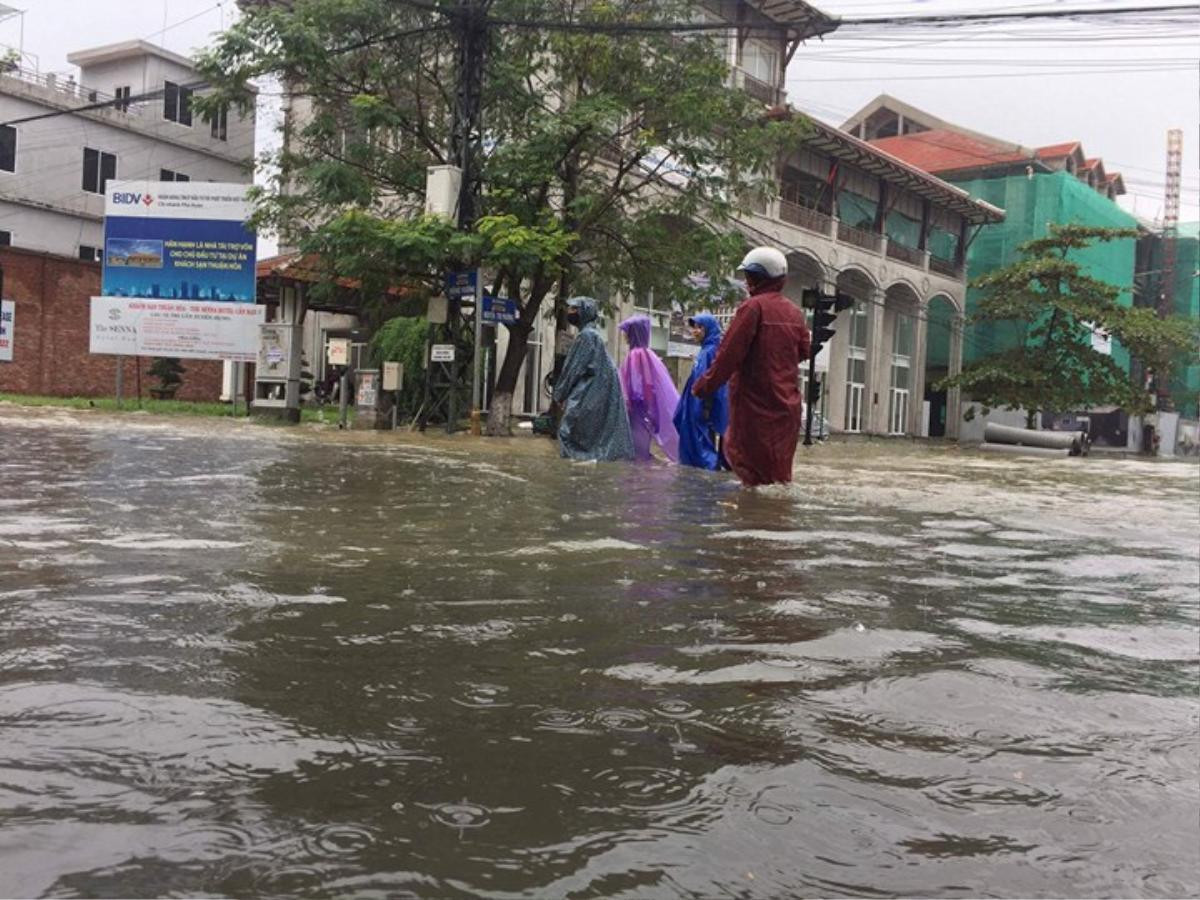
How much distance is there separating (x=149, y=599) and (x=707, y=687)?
172cm

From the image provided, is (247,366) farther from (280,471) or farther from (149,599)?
(149,599)

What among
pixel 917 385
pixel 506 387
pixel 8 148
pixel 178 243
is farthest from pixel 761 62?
pixel 8 148

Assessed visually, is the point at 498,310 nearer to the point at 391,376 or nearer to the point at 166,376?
the point at 391,376

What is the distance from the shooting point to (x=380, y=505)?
5906 mm

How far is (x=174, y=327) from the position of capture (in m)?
17.7

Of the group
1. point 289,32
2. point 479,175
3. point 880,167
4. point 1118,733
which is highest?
point 880,167

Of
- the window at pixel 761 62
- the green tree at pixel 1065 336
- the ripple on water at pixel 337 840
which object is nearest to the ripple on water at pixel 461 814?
the ripple on water at pixel 337 840

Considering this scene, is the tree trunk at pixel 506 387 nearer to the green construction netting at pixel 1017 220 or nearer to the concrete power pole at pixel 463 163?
the concrete power pole at pixel 463 163

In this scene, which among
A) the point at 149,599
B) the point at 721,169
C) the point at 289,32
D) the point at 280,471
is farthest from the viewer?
the point at 721,169

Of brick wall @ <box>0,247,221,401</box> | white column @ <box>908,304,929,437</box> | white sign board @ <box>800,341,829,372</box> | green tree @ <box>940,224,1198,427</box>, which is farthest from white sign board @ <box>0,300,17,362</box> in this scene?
white column @ <box>908,304,929,437</box>

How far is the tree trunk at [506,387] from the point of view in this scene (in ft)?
56.6

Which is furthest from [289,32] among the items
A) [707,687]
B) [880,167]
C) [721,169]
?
[880,167]

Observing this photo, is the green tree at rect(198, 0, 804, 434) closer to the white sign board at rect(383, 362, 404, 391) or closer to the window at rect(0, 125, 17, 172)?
the white sign board at rect(383, 362, 404, 391)

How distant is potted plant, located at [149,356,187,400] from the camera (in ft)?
76.3
